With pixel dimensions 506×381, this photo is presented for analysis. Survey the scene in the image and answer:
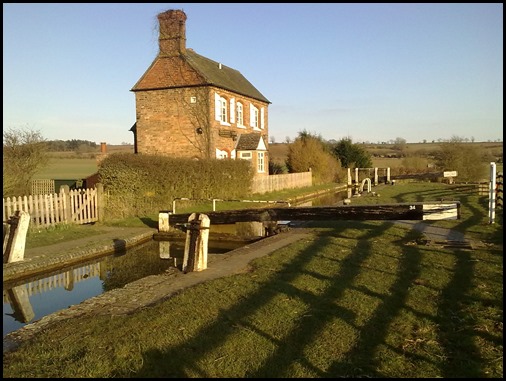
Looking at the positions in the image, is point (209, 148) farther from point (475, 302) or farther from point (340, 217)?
point (475, 302)

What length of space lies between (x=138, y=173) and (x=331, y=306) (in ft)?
45.0

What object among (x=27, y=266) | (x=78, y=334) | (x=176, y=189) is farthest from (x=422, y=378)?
(x=176, y=189)

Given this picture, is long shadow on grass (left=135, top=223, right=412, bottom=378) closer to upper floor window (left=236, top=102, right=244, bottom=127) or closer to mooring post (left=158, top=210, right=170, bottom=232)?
mooring post (left=158, top=210, right=170, bottom=232)

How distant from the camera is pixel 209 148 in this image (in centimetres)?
2995

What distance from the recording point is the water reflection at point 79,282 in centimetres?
779

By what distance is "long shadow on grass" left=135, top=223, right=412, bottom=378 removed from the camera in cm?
426

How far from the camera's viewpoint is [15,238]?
33.0 ft

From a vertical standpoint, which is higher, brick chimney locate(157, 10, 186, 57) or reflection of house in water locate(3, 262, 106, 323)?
brick chimney locate(157, 10, 186, 57)

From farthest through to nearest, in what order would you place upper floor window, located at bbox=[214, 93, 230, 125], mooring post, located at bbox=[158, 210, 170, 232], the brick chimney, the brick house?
upper floor window, located at bbox=[214, 93, 230, 125]
the brick chimney
the brick house
mooring post, located at bbox=[158, 210, 170, 232]

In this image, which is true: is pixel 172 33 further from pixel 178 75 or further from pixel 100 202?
pixel 100 202

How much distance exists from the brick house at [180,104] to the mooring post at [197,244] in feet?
70.2

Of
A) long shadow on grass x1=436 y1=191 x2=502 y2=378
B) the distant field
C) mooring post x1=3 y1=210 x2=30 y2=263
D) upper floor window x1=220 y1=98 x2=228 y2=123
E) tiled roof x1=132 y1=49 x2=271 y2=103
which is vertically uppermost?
tiled roof x1=132 y1=49 x2=271 y2=103

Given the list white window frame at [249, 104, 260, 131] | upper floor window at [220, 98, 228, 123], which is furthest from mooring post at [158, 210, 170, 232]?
white window frame at [249, 104, 260, 131]

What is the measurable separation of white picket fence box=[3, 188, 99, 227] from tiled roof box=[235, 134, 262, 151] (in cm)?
1712
